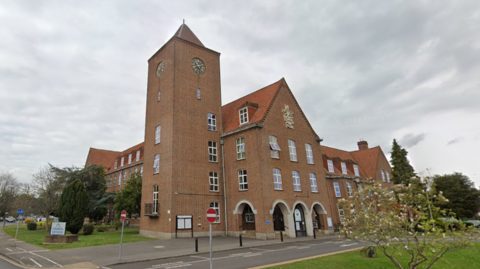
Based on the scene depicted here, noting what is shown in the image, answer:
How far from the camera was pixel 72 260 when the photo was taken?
555 inches

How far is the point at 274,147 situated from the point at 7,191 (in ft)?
229

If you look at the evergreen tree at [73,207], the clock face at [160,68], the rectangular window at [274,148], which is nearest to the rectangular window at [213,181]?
the rectangular window at [274,148]

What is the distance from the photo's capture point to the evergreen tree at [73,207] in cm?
2600

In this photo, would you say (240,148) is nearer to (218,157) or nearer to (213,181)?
(218,157)

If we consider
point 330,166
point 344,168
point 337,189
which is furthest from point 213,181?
point 344,168

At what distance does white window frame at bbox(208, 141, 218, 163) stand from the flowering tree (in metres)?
19.9

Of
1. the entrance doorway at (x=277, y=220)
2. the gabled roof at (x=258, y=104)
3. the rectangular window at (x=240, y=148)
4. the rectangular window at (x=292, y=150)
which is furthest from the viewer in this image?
the rectangular window at (x=292, y=150)

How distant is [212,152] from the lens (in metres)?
29.3

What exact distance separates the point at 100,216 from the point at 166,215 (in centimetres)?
2099

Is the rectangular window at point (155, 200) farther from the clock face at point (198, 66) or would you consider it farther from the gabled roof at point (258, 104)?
the clock face at point (198, 66)

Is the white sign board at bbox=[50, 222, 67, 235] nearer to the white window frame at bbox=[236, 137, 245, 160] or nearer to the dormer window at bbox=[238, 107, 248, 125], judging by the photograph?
the white window frame at bbox=[236, 137, 245, 160]

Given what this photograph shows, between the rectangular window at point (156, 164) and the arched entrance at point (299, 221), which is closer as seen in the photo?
the rectangular window at point (156, 164)

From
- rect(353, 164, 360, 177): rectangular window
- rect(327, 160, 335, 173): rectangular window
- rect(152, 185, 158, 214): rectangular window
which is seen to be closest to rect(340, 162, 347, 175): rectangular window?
rect(353, 164, 360, 177): rectangular window

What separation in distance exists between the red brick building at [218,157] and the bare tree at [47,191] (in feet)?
41.0
